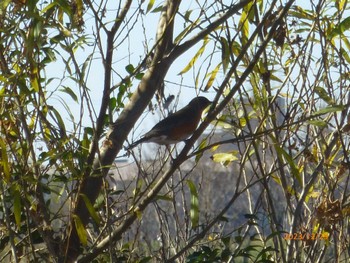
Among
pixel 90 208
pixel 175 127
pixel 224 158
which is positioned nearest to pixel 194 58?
pixel 224 158

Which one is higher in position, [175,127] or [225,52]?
[175,127]

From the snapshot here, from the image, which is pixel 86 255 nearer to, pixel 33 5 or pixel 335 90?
→ pixel 33 5

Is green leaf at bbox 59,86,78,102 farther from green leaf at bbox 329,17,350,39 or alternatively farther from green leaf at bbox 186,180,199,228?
green leaf at bbox 329,17,350,39

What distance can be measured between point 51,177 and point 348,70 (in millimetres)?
1287

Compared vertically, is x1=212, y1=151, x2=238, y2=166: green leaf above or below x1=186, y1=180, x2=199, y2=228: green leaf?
above

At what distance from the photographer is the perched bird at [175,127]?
13.0 ft

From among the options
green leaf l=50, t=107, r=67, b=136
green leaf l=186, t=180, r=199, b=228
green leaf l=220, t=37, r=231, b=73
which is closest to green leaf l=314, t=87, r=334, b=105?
green leaf l=220, t=37, r=231, b=73

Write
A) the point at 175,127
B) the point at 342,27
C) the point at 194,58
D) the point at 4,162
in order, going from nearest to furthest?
the point at 4,162
the point at 342,27
the point at 194,58
the point at 175,127

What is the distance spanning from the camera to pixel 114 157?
96.4 inches

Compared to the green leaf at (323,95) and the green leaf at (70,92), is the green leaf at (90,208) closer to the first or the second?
the green leaf at (70,92)

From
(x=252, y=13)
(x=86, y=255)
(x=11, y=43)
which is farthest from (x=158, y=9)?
(x=86, y=255)

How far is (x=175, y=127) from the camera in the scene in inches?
158

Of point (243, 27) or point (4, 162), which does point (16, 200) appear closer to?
point (4, 162)

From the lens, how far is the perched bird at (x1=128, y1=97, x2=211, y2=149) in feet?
13.0
